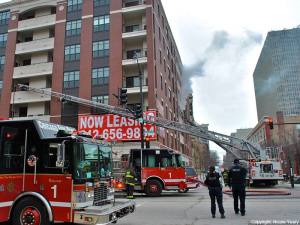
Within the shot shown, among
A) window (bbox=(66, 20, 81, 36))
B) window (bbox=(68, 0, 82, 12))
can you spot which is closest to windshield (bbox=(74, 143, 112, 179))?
window (bbox=(66, 20, 81, 36))

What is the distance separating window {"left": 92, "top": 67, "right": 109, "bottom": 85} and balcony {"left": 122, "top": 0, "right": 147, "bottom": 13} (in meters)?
7.56

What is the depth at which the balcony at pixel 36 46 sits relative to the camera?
4200 cm

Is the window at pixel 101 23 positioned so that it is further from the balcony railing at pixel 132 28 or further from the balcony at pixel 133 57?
the balcony at pixel 133 57

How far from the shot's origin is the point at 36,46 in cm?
4231

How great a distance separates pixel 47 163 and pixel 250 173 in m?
24.2

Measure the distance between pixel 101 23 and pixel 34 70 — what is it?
9966 millimetres

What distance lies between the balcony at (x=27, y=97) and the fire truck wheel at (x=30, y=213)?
32.7m

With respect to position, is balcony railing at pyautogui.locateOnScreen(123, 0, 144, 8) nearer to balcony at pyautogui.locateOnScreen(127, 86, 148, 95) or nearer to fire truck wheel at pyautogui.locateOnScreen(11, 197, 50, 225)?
balcony at pyautogui.locateOnScreen(127, 86, 148, 95)

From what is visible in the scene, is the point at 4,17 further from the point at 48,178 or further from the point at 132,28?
the point at 48,178

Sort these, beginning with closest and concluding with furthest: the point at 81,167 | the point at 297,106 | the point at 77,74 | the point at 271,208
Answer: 1. the point at 81,167
2. the point at 271,208
3. the point at 77,74
4. the point at 297,106

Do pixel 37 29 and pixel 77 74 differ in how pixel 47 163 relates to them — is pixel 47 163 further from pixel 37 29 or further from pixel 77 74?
pixel 37 29

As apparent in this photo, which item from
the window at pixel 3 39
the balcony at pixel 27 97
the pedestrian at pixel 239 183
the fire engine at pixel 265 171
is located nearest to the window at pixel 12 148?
the pedestrian at pixel 239 183

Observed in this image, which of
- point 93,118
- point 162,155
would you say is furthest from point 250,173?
point 93,118

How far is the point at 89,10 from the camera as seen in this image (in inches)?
1657
